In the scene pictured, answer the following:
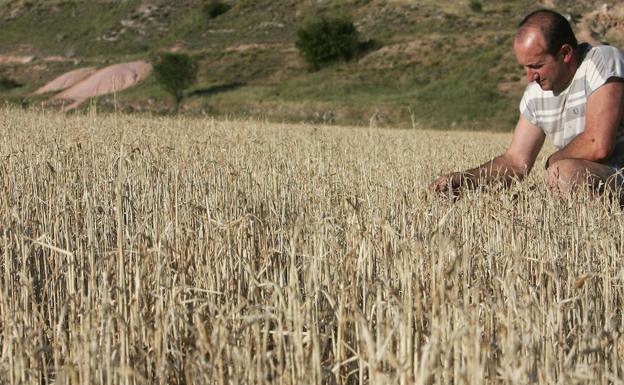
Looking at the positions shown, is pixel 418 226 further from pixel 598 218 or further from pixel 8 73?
pixel 8 73

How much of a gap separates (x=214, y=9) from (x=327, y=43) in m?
15.5

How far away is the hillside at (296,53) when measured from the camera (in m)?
28.9

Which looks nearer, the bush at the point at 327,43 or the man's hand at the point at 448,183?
the man's hand at the point at 448,183

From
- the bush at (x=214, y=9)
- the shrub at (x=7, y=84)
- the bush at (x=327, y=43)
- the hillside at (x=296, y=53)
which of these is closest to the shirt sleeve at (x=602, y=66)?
the hillside at (x=296, y=53)

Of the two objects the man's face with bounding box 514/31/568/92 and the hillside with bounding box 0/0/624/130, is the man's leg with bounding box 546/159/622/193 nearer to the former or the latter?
the man's face with bounding box 514/31/568/92

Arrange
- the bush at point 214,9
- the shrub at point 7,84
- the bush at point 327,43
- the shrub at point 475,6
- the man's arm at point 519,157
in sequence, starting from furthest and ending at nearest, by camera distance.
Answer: the bush at point 214,9 < the shrub at point 475,6 < the shrub at point 7,84 < the bush at point 327,43 < the man's arm at point 519,157

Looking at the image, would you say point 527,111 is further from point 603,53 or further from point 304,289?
point 304,289

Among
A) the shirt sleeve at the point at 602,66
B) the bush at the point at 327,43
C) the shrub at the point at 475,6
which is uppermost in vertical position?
the shirt sleeve at the point at 602,66

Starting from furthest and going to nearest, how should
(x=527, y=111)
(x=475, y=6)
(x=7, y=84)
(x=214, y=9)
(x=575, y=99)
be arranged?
(x=214, y=9) < (x=475, y=6) < (x=7, y=84) < (x=527, y=111) < (x=575, y=99)

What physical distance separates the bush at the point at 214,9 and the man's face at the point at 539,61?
48831mm

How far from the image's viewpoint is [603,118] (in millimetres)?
4695

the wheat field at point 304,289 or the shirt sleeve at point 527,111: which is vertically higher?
the shirt sleeve at point 527,111

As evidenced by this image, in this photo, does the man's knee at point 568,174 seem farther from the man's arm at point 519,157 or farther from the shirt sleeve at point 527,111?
the shirt sleeve at point 527,111

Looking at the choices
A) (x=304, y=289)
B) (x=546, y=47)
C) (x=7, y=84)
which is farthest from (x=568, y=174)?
(x=7, y=84)
